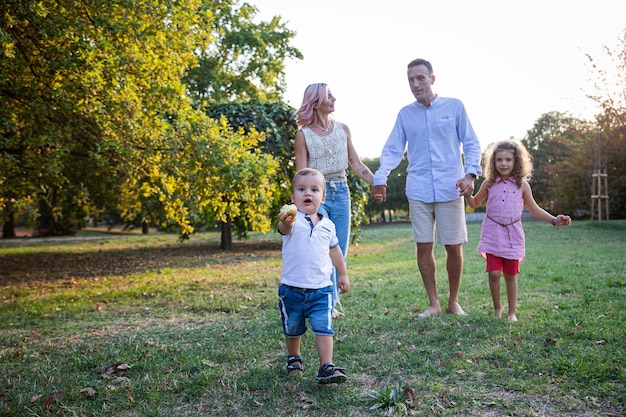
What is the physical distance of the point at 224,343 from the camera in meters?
4.32

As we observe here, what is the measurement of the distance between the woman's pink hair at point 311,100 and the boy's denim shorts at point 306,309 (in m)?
1.85

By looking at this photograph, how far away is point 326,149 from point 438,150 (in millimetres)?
1092

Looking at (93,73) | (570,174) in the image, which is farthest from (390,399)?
(570,174)

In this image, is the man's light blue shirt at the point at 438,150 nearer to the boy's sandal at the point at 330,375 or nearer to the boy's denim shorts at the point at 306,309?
the boy's denim shorts at the point at 306,309

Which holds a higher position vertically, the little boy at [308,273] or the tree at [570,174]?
the tree at [570,174]

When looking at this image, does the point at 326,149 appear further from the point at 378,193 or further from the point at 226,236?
the point at 226,236

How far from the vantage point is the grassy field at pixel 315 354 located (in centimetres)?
292

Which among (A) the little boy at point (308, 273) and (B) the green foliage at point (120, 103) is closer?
(A) the little boy at point (308, 273)

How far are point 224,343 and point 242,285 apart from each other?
3661 mm

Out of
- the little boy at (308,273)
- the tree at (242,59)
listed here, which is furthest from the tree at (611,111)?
the little boy at (308,273)

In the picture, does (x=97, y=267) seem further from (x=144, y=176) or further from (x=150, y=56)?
(x=150, y=56)

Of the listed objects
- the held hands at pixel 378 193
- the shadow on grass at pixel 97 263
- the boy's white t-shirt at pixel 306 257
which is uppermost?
the held hands at pixel 378 193

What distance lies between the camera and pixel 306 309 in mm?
3250

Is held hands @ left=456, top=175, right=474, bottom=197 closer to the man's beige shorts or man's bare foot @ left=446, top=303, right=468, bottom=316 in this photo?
the man's beige shorts
